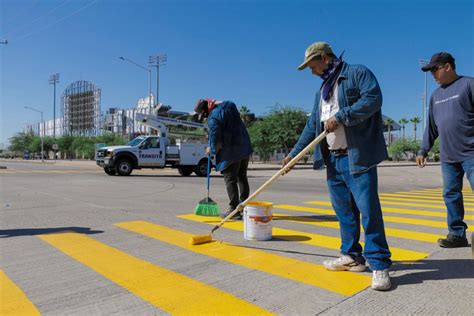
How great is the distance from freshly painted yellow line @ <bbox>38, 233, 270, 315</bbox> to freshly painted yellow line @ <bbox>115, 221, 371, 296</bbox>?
0.65 metres

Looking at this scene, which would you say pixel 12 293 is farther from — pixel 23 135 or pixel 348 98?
pixel 23 135

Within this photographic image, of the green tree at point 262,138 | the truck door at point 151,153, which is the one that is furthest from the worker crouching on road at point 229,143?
the green tree at point 262,138

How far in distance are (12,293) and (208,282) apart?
1493mm

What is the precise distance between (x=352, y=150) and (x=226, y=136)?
10.6 ft

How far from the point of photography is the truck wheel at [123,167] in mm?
19594

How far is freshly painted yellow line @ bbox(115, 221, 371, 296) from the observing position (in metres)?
3.12

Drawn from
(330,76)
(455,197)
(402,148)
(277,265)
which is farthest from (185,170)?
(402,148)

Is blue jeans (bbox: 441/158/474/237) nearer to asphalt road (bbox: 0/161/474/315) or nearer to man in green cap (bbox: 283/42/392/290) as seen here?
asphalt road (bbox: 0/161/474/315)

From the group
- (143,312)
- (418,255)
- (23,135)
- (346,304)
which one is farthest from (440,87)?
(23,135)

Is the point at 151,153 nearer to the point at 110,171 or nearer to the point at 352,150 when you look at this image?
the point at 110,171

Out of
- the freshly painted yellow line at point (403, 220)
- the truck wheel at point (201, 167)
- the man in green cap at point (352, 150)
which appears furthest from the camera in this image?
the truck wheel at point (201, 167)

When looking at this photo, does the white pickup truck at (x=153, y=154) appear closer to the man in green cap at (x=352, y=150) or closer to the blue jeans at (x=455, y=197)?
the blue jeans at (x=455, y=197)

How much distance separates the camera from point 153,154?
20578mm

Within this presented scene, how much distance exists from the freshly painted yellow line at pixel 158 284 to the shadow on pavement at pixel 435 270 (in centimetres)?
140
